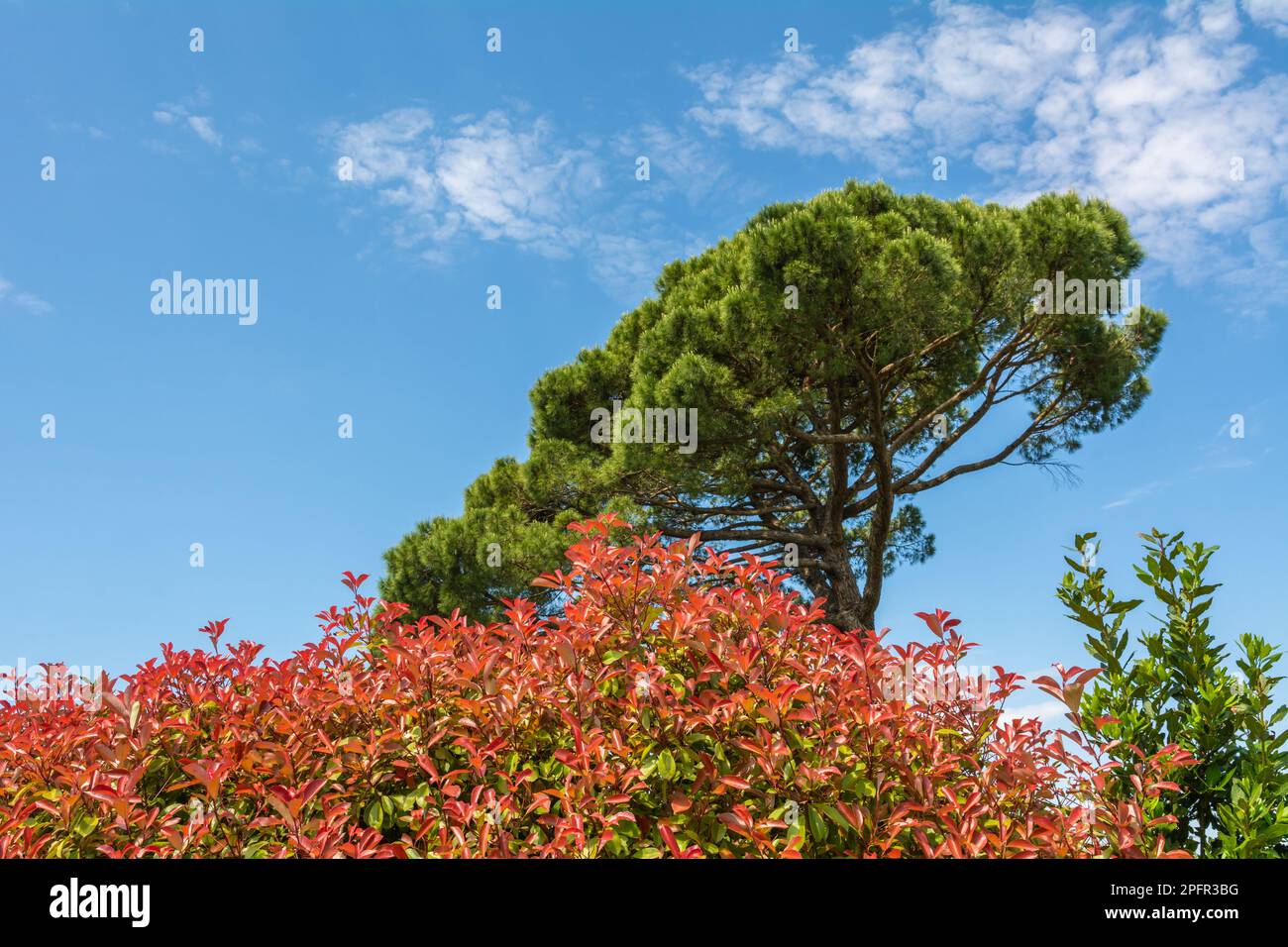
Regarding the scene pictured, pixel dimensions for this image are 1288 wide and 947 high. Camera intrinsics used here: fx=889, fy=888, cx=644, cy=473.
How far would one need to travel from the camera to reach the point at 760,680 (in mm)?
2426

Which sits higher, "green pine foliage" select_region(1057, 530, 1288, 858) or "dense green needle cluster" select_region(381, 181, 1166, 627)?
"dense green needle cluster" select_region(381, 181, 1166, 627)

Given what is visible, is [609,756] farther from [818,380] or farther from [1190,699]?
[818,380]

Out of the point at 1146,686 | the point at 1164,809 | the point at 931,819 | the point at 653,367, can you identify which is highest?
the point at 653,367

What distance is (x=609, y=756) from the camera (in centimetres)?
226

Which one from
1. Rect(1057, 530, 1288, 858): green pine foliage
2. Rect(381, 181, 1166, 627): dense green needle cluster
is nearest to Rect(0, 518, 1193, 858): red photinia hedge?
Rect(1057, 530, 1288, 858): green pine foliage

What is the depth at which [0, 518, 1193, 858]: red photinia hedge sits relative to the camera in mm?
2158

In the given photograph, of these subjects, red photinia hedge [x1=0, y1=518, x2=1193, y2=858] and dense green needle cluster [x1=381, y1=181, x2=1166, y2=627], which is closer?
red photinia hedge [x1=0, y1=518, x2=1193, y2=858]

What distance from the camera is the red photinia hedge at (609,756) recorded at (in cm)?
216

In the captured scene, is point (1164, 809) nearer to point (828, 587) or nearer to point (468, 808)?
point (468, 808)

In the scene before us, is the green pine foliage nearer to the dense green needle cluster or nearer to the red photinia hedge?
the red photinia hedge
